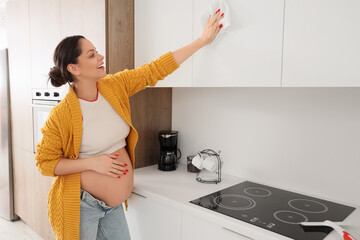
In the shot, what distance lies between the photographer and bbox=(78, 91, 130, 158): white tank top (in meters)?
1.42

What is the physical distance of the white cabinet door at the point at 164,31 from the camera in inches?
64.7

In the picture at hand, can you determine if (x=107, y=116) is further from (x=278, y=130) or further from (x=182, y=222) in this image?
(x=278, y=130)

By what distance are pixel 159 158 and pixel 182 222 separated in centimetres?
68

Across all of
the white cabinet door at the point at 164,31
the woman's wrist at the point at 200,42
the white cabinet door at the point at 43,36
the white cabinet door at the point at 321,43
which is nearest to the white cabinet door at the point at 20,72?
the white cabinet door at the point at 43,36

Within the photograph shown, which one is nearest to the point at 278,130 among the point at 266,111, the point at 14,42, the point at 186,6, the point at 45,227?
the point at 266,111

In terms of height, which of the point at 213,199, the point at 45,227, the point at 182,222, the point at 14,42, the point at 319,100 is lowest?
the point at 45,227

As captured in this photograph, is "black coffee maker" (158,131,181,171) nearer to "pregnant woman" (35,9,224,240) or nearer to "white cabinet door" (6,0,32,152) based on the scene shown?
"pregnant woman" (35,9,224,240)

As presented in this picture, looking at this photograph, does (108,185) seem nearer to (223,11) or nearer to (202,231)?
(202,231)

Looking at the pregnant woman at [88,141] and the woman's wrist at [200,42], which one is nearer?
the pregnant woman at [88,141]

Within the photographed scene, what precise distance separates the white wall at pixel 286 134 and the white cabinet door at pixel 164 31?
1.18ft

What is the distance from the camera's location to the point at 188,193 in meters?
1.60

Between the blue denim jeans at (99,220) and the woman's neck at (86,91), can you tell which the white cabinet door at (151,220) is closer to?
the blue denim jeans at (99,220)

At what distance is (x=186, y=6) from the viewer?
162 cm

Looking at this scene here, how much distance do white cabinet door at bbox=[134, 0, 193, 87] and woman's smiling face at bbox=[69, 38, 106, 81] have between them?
462 millimetres
